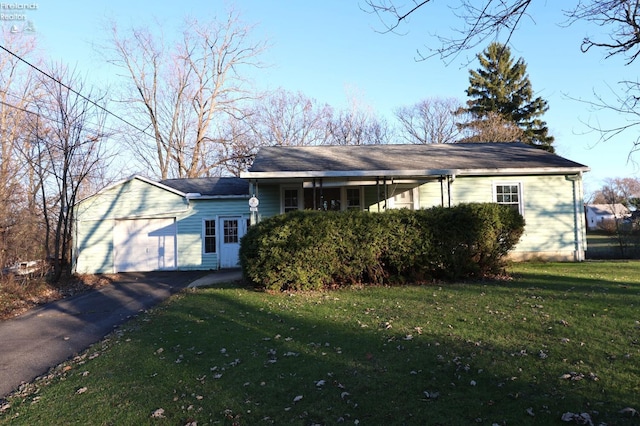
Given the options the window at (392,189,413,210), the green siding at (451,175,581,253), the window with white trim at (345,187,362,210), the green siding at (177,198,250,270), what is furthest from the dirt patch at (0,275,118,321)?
the green siding at (451,175,581,253)

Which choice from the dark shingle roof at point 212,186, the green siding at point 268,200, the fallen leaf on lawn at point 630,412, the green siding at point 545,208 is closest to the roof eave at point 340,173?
the green siding at point 545,208

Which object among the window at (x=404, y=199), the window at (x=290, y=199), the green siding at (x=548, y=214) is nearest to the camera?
the green siding at (x=548, y=214)

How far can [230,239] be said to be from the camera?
1833 cm

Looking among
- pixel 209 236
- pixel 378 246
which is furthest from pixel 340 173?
pixel 209 236

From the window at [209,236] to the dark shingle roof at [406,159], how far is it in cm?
413

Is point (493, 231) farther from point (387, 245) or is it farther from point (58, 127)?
point (58, 127)

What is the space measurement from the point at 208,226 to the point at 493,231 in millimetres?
12046

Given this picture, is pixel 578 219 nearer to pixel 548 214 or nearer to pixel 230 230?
pixel 548 214

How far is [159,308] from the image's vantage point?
31.9 ft

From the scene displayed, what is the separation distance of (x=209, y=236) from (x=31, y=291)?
282 inches

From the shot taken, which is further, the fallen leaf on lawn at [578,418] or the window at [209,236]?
the window at [209,236]

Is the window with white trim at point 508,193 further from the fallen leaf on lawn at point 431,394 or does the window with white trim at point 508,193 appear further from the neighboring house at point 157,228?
the fallen leaf on lawn at point 431,394

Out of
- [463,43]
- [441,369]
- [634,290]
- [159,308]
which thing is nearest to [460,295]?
[634,290]

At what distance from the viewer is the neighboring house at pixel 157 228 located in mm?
Answer: 18094
